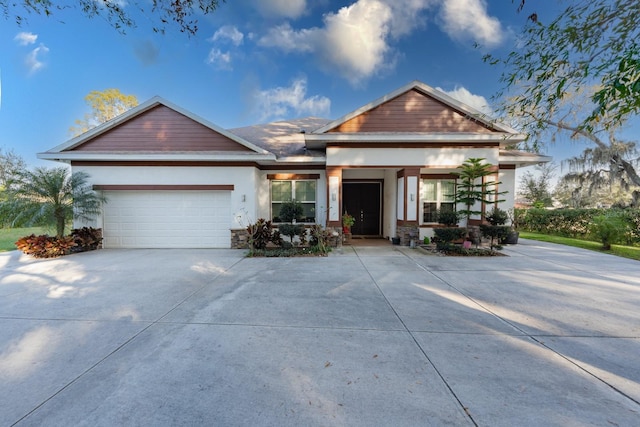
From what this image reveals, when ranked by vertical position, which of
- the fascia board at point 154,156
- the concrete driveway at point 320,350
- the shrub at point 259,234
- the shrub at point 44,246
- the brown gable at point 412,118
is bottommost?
the concrete driveway at point 320,350

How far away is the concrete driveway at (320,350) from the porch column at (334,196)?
4.15 m

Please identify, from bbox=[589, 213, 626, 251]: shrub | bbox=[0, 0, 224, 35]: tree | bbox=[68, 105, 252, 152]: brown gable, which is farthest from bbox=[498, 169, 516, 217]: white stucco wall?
bbox=[0, 0, 224, 35]: tree

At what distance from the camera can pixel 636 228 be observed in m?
10.8

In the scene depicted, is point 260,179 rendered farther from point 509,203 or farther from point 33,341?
point 509,203

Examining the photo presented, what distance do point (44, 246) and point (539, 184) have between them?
35.9 metres

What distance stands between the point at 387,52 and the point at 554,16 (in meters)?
9.62

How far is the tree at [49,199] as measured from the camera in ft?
27.5

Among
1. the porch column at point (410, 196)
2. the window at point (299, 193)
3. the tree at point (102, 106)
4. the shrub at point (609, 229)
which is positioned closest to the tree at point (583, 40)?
the porch column at point (410, 196)

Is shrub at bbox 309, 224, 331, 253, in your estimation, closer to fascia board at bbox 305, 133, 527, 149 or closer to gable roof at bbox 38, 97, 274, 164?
fascia board at bbox 305, 133, 527, 149

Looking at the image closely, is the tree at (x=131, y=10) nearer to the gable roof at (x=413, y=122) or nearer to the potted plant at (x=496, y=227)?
the gable roof at (x=413, y=122)

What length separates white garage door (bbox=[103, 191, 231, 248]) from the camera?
10.0m

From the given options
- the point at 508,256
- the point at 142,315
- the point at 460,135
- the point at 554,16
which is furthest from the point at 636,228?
the point at 142,315

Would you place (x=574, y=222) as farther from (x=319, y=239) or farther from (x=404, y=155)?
(x=319, y=239)

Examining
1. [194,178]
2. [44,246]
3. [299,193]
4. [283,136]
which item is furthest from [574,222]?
[44,246]
